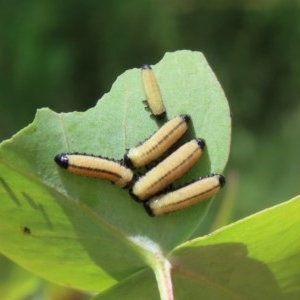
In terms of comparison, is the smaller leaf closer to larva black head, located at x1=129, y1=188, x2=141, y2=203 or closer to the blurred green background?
larva black head, located at x1=129, y1=188, x2=141, y2=203

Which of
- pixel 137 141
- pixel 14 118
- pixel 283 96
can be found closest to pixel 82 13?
pixel 14 118

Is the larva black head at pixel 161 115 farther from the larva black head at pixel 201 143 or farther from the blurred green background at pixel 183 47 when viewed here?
the blurred green background at pixel 183 47

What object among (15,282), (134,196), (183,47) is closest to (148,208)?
(134,196)

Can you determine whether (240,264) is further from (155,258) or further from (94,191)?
→ (94,191)

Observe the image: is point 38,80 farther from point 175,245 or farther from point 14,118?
point 175,245

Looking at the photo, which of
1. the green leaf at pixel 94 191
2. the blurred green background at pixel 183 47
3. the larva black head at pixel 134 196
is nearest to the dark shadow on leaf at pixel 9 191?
the green leaf at pixel 94 191

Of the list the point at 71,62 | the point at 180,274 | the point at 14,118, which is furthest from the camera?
the point at 71,62

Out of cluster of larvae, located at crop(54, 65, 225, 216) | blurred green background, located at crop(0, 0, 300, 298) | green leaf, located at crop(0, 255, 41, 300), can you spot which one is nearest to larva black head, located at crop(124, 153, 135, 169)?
cluster of larvae, located at crop(54, 65, 225, 216)
